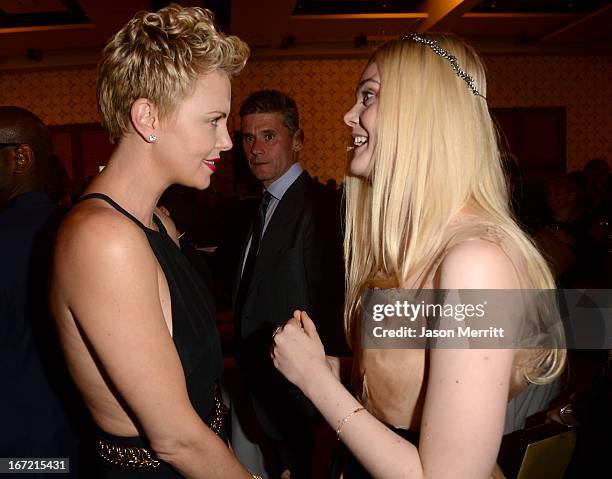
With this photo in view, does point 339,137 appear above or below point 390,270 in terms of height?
above

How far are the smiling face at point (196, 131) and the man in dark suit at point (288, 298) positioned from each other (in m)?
1.21

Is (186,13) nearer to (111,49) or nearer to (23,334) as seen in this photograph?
(111,49)

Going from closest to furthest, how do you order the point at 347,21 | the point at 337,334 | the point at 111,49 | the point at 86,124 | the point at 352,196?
the point at 111,49, the point at 352,196, the point at 337,334, the point at 347,21, the point at 86,124

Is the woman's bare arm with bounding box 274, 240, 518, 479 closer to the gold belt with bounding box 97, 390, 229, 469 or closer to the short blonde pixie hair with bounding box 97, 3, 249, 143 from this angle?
the gold belt with bounding box 97, 390, 229, 469

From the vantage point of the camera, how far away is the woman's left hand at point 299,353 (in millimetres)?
1257

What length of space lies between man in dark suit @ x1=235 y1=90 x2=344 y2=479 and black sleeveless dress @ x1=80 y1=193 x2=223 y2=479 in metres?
0.99

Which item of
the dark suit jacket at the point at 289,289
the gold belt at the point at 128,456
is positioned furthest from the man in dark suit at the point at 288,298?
the gold belt at the point at 128,456

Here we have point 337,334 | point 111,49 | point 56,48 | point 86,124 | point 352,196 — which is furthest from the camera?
point 86,124

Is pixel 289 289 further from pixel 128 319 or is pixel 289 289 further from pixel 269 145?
pixel 128 319

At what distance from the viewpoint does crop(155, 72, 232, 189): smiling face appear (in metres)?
1.33

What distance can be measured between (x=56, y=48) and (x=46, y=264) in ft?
29.1

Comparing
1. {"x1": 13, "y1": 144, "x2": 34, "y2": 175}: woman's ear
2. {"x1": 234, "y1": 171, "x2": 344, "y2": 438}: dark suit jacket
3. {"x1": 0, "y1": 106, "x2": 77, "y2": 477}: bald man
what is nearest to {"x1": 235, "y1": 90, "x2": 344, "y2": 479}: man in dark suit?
{"x1": 234, "y1": 171, "x2": 344, "y2": 438}: dark suit jacket

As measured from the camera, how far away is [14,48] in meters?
9.05

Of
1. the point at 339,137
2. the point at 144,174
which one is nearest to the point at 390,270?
the point at 144,174
